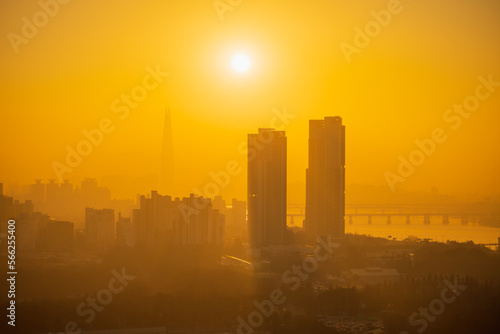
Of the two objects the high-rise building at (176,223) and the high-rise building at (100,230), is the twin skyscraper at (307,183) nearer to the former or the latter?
the high-rise building at (176,223)

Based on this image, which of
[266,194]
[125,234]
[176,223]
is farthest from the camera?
[266,194]

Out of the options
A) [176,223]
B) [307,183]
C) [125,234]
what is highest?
[307,183]

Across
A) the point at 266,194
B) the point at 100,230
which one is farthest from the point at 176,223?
the point at 266,194

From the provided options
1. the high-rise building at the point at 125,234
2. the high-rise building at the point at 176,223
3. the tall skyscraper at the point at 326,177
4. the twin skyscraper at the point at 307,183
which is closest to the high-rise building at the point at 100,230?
the high-rise building at the point at 125,234

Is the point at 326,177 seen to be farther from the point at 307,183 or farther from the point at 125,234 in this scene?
the point at 125,234

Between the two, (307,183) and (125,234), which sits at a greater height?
(307,183)

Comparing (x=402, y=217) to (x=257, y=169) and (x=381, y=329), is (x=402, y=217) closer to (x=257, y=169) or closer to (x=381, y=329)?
(x=257, y=169)

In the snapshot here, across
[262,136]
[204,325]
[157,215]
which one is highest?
[262,136]

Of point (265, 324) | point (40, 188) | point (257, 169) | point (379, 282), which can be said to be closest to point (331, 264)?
point (379, 282)

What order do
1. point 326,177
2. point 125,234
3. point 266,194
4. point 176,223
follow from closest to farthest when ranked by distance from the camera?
1. point 125,234
2. point 176,223
3. point 266,194
4. point 326,177
